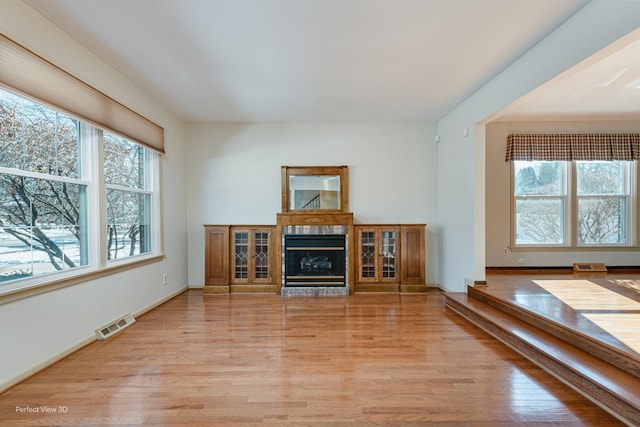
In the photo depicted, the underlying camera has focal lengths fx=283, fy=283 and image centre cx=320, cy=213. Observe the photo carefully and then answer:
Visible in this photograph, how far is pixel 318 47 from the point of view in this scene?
8.75ft

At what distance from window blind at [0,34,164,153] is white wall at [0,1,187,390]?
0.09 m

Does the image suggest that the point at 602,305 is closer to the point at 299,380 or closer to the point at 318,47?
the point at 299,380

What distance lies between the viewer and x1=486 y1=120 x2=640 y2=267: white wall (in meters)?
4.96

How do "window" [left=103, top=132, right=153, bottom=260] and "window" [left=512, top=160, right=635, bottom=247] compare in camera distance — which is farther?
"window" [left=512, top=160, right=635, bottom=247]

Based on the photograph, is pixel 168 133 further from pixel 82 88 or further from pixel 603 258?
pixel 603 258

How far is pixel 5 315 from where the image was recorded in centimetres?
200

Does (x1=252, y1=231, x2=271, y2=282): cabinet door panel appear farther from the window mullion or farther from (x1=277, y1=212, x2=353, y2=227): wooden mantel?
the window mullion

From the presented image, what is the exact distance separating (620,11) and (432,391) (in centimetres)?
290

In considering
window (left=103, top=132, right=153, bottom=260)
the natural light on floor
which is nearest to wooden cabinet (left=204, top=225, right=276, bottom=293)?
window (left=103, top=132, right=153, bottom=260)

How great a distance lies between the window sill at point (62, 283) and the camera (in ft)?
6.67

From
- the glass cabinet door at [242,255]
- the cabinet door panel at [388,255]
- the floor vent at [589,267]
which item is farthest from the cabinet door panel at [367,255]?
the floor vent at [589,267]

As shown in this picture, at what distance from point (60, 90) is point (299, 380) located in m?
3.09

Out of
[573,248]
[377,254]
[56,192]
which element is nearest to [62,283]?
[56,192]

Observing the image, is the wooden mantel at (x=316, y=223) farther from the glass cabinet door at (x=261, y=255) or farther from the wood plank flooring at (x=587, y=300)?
the wood plank flooring at (x=587, y=300)
